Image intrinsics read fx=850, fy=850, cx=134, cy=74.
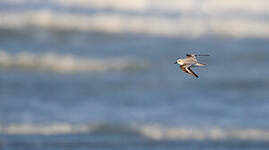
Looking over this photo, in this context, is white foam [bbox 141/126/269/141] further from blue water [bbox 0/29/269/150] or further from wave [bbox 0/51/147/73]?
wave [bbox 0/51/147/73]

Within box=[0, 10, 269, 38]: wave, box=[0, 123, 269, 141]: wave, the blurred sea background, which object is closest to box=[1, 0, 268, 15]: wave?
the blurred sea background

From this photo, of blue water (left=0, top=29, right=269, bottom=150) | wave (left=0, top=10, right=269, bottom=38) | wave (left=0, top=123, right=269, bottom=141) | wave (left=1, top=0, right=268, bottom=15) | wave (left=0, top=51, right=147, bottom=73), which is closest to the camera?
blue water (left=0, top=29, right=269, bottom=150)

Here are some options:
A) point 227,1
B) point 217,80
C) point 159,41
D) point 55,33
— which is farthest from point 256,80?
point 227,1

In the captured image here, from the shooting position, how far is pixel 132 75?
1423 cm

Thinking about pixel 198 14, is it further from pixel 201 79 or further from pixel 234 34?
pixel 201 79

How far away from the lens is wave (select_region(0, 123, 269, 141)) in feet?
34.5

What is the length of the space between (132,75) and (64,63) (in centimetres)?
125

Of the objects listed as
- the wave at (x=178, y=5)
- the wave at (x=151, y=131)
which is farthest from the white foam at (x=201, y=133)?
the wave at (x=178, y=5)

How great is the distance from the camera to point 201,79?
540 inches

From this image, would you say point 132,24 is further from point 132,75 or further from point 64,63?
point 132,75

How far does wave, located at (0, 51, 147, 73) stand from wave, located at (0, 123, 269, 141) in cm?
346

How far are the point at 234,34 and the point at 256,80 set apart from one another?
3.76 m

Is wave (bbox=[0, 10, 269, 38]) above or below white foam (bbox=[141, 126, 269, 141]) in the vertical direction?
above

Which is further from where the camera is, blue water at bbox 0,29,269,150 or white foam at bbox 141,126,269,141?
white foam at bbox 141,126,269,141
